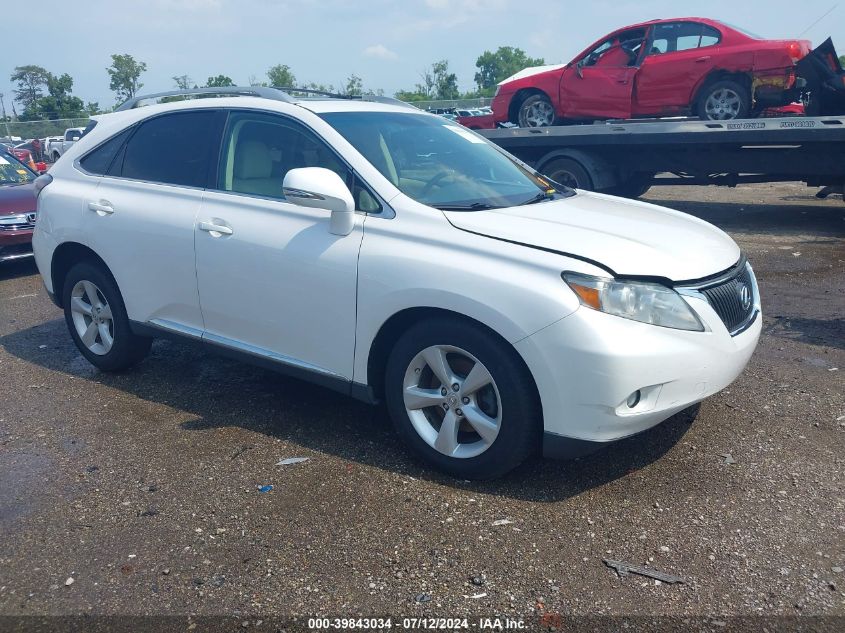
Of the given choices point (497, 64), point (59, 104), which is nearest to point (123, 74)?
point (59, 104)

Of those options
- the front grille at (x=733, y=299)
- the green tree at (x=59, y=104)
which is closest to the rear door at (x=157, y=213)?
the front grille at (x=733, y=299)

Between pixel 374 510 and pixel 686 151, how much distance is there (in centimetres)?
843

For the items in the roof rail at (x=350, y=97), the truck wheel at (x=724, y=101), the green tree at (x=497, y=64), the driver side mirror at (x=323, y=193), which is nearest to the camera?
the driver side mirror at (x=323, y=193)

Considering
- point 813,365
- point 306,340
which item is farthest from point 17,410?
point 813,365

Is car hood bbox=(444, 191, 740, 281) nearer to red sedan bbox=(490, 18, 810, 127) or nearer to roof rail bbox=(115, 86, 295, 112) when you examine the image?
roof rail bbox=(115, 86, 295, 112)

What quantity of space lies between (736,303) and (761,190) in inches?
490

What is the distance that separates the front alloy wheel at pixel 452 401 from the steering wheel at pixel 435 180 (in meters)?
0.87

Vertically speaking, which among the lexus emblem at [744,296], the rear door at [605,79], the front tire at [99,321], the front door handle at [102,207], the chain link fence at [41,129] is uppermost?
the rear door at [605,79]

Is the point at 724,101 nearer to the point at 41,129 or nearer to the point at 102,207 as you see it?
the point at 102,207

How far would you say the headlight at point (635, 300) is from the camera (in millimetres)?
3199

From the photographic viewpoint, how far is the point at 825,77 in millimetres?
9727

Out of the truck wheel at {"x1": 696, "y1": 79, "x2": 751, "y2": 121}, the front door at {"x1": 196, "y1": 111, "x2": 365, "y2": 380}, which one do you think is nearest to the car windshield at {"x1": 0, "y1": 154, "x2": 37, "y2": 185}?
the front door at {"x1": 196, "y1": 111, "x2": 365, "y2": 380}

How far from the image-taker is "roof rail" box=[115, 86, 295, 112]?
14.6ft

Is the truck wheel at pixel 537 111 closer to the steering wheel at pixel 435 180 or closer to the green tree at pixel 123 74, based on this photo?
the steering wheel at pixel 435 180
